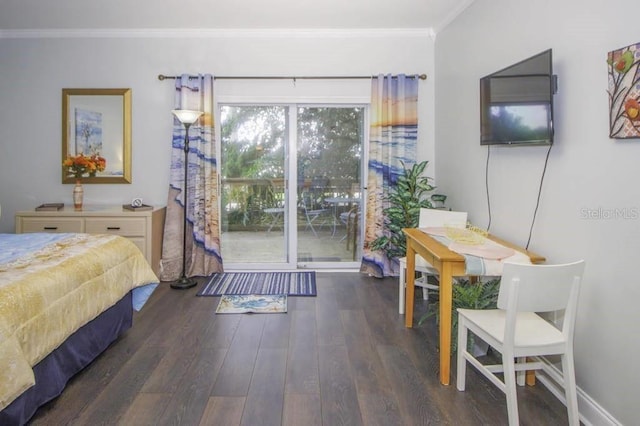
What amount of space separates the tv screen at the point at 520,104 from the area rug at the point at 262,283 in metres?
2.09

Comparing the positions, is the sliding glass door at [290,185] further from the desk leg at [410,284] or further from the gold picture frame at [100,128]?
the desk leg at [410,284]

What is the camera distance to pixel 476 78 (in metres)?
3.44

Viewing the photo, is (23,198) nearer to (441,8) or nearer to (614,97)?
(441,8)

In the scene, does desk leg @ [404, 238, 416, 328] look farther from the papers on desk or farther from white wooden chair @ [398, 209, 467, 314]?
the papers on desk

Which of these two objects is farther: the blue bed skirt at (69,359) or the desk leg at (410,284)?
the desk leg at (410,284)

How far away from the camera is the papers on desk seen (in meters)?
2.16

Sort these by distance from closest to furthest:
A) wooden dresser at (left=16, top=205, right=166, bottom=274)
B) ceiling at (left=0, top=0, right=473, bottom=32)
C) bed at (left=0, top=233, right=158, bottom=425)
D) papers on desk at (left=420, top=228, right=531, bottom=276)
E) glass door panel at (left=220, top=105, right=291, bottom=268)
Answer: bed at (left=0, top=233, right=158, bottom=425), papers on desk at (left=420, top=228, right=531, bottom=276), ceiling at (left=0, top=0, right=473, bottom=32), wooden dresser at (left=16, top=205, right=166, bottom=274), glass door panel at (left=220, top=105, right=291, bottom=268)

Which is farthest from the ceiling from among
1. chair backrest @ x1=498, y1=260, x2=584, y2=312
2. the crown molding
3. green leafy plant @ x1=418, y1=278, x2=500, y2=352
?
chair backrest @ x1=498, y1=260, x2=584, y2=312

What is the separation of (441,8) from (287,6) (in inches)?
55.9

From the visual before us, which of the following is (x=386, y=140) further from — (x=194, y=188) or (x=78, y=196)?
(x=78, y=196)

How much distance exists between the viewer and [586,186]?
80.4 inches

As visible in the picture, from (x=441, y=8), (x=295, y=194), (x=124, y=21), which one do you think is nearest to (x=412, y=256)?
(x=295, y=194)

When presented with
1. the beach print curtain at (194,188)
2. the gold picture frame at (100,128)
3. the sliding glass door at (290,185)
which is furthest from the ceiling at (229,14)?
the sliding glass door at (290,185)

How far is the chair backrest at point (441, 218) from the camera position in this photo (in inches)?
130
